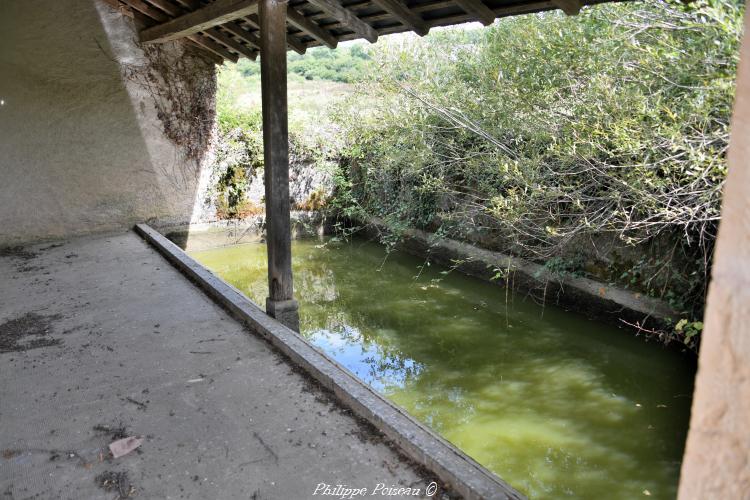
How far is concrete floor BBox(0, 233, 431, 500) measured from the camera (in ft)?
7.15

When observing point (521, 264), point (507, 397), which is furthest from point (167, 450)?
point (521, 264)

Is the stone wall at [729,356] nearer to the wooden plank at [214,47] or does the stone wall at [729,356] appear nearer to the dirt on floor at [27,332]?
the dirt on floor at [27,332]

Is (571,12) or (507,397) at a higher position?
(571,12)

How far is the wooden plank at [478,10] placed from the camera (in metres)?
3.30

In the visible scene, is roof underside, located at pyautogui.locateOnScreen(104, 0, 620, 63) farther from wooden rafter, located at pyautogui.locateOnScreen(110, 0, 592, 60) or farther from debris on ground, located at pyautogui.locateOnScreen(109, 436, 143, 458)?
debris on ground, located at pyautogui.locateOnScreen(109, 436, 143, 458)

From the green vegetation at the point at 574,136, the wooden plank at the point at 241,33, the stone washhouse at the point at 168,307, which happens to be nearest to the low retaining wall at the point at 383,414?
the stone washhouse at the point at 168,307

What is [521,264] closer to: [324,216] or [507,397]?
[507,397]

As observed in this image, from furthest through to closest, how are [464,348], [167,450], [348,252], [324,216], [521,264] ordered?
[324,216], [348,252], [521,264], [464,348], [167,450]

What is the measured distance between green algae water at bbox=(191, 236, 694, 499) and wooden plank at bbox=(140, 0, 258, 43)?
299cm

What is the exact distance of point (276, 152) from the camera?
3.88 metres

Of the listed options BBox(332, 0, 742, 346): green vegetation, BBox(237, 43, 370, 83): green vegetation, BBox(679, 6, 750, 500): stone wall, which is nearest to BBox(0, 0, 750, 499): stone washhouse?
BBox(679, 6, 750, 500): stone wall

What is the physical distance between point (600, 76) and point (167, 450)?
4.02 meters

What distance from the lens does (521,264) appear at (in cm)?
623

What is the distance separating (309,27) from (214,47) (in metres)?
3.60
